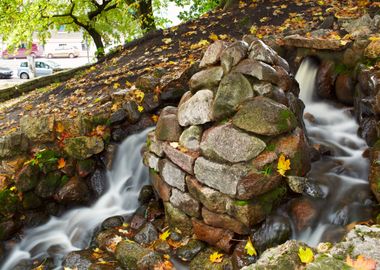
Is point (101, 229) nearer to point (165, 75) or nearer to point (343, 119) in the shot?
point (165, 75)

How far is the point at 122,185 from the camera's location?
6793 millimetres

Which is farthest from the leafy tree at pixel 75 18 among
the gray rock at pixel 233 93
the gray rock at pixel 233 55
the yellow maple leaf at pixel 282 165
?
the yellow maple leaf at pixel 282 165

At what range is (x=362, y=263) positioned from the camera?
2.57 m

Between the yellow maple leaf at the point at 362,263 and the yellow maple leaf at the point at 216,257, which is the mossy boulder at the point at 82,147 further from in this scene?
the yellow maple leaf at the point at 362,263

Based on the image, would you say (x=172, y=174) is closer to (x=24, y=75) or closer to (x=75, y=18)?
(x=75, y=18)

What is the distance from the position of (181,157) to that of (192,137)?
12.3 inches

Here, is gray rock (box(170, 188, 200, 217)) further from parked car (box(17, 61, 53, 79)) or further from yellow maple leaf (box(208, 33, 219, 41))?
parked car (box(17, 61, 53, 79))

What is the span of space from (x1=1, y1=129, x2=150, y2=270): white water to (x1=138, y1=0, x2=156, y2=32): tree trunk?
7.65m

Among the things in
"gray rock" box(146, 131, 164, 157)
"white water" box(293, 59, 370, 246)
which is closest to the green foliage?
"white water" box(293, 59, 370, 246)

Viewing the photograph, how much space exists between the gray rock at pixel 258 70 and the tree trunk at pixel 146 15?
934 centimetres

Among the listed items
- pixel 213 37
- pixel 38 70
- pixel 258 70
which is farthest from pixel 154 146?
pixel 38 70

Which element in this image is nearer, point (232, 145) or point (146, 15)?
point (232, 145)

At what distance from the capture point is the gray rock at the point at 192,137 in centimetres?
502

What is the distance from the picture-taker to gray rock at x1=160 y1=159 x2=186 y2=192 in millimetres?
5227
